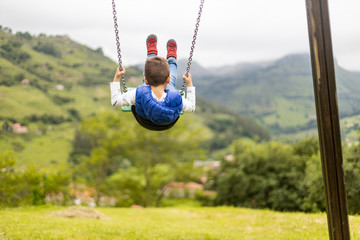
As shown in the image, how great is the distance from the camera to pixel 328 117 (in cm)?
323

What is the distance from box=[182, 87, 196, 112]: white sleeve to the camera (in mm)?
3853

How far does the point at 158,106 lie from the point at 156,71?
39cm

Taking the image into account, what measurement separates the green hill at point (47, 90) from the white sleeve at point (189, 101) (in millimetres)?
19635

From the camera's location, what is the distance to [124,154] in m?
26.1

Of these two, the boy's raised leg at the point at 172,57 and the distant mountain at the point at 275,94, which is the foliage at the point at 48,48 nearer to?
the boy's raised leg at the point at 172,57

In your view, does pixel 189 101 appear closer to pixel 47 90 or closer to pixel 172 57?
pixel 172 57

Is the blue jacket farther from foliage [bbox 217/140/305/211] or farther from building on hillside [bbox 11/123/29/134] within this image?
building on hillside [bbox 11/123/29/134]

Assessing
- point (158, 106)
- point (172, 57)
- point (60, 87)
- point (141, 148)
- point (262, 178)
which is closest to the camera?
point (158, 106)

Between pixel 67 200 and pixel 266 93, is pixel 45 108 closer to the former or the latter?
pixel 67 200

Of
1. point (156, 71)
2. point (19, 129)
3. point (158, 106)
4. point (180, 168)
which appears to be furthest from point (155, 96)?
point (19, 129)

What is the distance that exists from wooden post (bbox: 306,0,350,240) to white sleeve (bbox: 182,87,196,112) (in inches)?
54.5

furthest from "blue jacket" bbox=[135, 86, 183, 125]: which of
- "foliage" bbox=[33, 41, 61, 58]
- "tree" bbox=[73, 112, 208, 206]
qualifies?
"foliage" bbox=[33, 41, 61, 58]

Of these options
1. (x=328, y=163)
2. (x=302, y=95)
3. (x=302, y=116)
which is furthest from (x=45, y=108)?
(x=302, y=95)

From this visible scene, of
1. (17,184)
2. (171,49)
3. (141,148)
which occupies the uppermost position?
(171,49)
